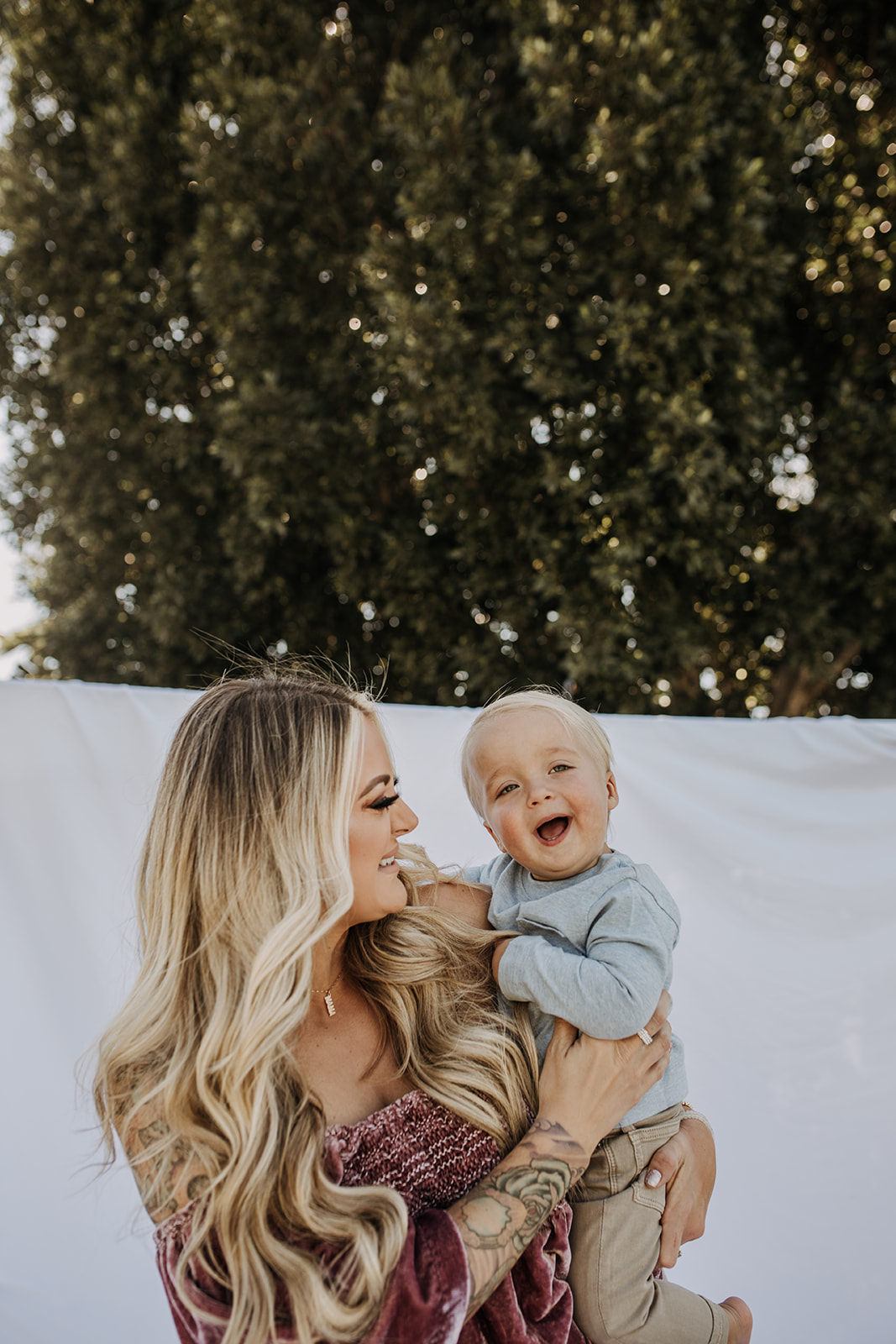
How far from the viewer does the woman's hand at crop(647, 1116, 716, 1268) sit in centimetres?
153

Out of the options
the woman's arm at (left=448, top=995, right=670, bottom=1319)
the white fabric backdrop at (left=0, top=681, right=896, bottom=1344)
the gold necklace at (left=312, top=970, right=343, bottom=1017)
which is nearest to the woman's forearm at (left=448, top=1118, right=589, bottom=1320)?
the woman's arm at (left=448, top=995, right=670, bottom=1319)

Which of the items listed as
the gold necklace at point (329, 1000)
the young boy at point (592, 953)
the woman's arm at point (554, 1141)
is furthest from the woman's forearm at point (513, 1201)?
the gold necklace at point (329, 1000)

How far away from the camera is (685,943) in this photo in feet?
9.73

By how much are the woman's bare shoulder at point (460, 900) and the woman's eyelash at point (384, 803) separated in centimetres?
35

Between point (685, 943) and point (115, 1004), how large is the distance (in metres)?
1.78

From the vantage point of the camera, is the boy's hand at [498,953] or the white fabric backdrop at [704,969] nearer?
the boy's hand at [498,953]

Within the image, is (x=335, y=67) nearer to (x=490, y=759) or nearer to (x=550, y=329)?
(x=550, y=329)

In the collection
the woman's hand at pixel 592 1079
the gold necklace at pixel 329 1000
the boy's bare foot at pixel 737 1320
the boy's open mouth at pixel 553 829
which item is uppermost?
the boy's open mouth at pixel 553 829

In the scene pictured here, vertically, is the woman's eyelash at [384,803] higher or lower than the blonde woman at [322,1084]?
higher

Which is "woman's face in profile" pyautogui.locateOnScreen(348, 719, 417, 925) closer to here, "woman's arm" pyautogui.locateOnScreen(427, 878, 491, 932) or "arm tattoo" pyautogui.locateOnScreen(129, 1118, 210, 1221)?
"woman's arm" pyautogui.locateOnScreen(427, 878, 491, 932)

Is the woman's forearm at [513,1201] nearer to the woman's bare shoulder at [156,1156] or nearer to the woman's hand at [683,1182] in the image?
the woman's hand at [683,1182]

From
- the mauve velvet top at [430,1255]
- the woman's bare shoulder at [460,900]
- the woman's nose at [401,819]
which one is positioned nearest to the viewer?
the mauve velvet top at [430,1255]

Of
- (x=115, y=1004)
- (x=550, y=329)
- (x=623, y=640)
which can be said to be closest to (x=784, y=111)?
(x=550, y=329)

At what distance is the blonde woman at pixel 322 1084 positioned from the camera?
120 cm
